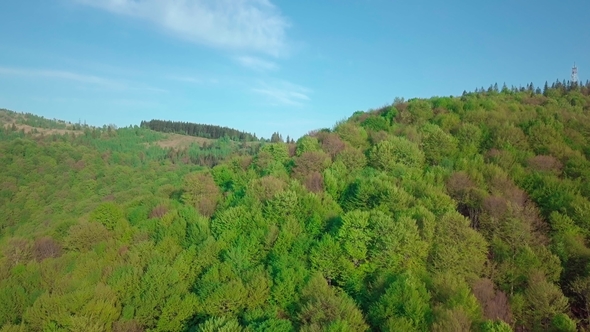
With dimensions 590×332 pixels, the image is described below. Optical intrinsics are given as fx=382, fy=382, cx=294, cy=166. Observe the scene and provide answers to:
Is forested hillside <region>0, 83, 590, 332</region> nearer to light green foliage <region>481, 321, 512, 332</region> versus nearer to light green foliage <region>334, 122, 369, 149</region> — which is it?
light green foliage <region>481, 321, 512, 332</region>

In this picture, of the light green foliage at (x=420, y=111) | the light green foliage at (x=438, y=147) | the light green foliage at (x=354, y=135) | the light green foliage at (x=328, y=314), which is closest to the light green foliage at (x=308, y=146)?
the light green foliage at (x=354, y=135)

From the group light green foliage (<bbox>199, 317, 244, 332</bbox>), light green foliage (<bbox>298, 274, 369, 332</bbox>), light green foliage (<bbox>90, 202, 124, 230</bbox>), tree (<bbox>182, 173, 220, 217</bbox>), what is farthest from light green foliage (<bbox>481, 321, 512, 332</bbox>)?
light green foliage (<bbox>90, 202, 124, 230</bbox>)

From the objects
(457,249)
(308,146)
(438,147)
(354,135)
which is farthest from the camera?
(354,135)

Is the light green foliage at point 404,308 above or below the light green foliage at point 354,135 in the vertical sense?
below

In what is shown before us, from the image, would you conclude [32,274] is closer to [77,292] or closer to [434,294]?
[77,292]

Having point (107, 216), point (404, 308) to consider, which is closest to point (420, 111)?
point (404, 308)

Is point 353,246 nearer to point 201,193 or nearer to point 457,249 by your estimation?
point 457,249

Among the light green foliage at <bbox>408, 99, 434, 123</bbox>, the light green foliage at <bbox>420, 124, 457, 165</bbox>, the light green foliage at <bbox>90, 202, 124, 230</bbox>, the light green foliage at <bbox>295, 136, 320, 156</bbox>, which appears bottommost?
the light green foliage at <bbox>90, 202, 124, 230</bbox>

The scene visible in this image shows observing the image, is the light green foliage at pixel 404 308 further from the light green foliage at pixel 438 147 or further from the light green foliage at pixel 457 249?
the light green foliage at pixel 438 147
